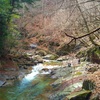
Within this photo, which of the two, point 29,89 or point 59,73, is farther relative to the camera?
point 59,73

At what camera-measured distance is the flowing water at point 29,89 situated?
13.7 m

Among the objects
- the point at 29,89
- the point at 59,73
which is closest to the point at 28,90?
the point at 29,89

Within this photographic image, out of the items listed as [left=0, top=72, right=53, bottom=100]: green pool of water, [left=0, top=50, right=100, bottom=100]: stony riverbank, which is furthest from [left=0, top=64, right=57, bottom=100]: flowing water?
[left=0, top=50, right=100, bottom=100]: stony riverbank

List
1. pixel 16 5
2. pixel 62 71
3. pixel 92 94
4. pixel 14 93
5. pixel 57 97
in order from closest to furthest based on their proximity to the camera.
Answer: pixel 92 94, pixel 57 97, pixel 14 93, pixel 62 71, pixel 16 5

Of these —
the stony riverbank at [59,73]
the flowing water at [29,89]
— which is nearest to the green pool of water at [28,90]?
the flowing water at [29,89]

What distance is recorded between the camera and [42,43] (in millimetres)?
35594

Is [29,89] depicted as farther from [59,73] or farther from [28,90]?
[59,73]

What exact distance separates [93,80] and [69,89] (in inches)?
102

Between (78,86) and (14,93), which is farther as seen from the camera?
(14,93)

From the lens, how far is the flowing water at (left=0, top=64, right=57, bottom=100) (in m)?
13.7

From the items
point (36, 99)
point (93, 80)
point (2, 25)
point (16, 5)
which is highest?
point (16, 5)

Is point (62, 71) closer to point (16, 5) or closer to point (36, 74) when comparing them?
point (36, 74)

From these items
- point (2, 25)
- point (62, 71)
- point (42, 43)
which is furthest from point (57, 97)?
point (42, 43)

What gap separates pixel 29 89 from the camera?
1545 cm
